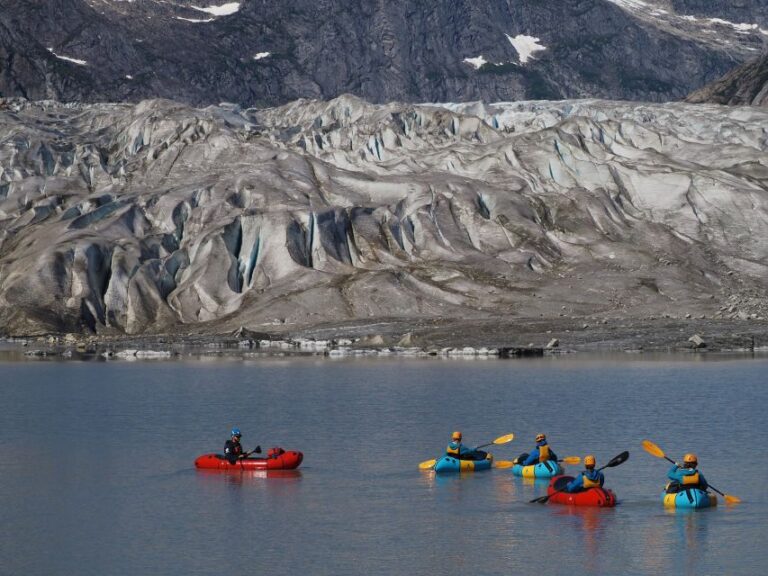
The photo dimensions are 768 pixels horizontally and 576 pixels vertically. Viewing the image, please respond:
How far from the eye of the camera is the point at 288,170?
176875 mm

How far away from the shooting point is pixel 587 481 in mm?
48438

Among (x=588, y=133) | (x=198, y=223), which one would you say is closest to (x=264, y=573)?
(x=198, y=223)

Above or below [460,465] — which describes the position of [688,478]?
above

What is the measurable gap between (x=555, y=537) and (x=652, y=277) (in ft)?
359

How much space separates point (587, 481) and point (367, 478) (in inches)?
399

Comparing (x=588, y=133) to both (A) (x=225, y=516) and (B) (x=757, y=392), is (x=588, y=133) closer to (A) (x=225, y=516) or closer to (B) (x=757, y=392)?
(B) (x=757, y=392)

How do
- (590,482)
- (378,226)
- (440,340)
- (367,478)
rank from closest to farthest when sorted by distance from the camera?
(590,482)
(367,478)
(440,340)
(378,226)

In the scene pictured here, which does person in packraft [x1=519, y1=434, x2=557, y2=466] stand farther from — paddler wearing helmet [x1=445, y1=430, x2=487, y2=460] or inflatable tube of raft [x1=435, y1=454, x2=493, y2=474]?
paddler wearing helmet [x1=445, y1=430, x2=487, y2=460]

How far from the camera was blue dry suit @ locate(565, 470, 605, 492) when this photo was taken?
48.4 metres

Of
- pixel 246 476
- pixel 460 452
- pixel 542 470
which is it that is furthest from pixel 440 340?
pixel 542 470

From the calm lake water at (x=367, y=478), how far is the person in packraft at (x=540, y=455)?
1.70 metres

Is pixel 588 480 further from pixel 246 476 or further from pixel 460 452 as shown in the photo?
pixel 246 476

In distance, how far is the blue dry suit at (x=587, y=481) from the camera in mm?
48375

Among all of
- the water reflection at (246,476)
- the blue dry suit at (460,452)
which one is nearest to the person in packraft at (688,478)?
the blue dry suit at (460,452)
